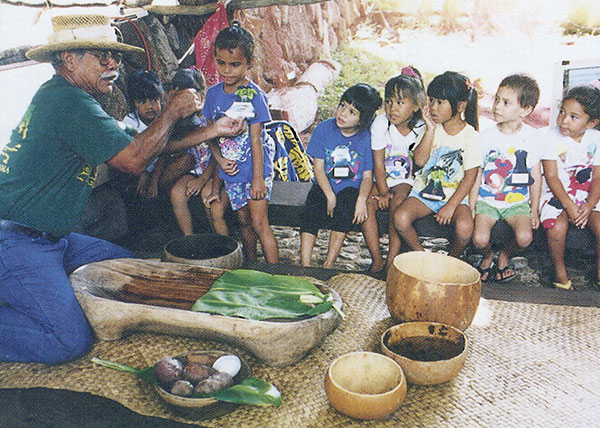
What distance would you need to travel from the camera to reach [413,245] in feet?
11.1

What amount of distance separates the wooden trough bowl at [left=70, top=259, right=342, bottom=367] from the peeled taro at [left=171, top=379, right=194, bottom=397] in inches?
11.0

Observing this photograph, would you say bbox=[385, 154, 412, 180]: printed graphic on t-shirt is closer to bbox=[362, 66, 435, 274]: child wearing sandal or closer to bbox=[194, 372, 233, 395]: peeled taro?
bbox=[362, 66, 435, 274]: child wearing sandal

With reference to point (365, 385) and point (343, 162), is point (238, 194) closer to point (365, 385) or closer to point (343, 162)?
point (343, 162)

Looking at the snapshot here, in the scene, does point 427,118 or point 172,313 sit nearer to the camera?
point 172,313

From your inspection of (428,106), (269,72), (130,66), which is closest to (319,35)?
(269,72)

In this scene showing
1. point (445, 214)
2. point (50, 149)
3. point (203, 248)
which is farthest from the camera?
point (445, 214)

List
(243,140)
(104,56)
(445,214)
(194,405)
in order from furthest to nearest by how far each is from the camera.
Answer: (243,140), (445,214), (104,56), (194,405)

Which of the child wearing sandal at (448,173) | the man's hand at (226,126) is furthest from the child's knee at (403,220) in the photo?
the man's hand at (226,126)

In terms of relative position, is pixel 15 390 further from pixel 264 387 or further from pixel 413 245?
pixel 413 245

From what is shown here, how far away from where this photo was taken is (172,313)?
6.83 ft

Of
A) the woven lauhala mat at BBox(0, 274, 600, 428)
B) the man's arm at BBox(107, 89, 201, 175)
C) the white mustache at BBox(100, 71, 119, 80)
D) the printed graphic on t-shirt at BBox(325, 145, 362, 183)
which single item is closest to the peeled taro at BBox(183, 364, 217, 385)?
the woven lauhala mat at BBox(0, 274, 600, 428)

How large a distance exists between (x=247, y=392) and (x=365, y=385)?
44cm

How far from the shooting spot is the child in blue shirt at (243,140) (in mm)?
3264

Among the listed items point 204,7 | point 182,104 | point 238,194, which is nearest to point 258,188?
point 238,194
